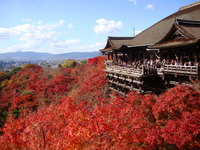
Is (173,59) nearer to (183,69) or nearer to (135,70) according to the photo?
(183,69)

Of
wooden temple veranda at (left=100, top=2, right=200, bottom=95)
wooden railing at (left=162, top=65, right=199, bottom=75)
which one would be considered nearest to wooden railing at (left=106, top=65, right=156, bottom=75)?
wooden temple veranda at (left=100, top=2, right=200, bottom=95)

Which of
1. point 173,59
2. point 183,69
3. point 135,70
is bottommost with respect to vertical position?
point 135,70

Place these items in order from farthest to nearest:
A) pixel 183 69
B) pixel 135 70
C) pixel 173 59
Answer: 1. pixel 135 70
2. pixel 173 59
3. pixel 183 69

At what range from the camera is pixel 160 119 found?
1050cm

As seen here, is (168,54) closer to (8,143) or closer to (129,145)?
(129,145)

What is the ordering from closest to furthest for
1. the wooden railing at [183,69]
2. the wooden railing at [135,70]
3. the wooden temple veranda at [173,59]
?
the wooden railing at [183,69], the wooden temple veranda at [173,59], the wooden railing at [135,70]

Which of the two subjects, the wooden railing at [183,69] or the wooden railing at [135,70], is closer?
the wooden railing at [183,69]

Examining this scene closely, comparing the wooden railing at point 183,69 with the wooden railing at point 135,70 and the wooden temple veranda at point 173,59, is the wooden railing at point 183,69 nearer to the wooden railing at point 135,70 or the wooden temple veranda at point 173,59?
the wooden temple veranda at point 173,59

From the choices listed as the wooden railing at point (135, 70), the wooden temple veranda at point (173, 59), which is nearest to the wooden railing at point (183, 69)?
the wooden temple veranda at point (173, 59)

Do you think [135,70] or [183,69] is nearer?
[183,69]

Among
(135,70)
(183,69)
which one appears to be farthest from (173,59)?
(135,70)

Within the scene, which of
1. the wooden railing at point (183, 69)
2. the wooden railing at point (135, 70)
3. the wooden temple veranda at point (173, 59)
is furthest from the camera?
the wooden railing at point (135, 70)

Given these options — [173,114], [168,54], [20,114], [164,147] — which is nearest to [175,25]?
[168,54]

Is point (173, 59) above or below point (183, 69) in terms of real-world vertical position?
above
